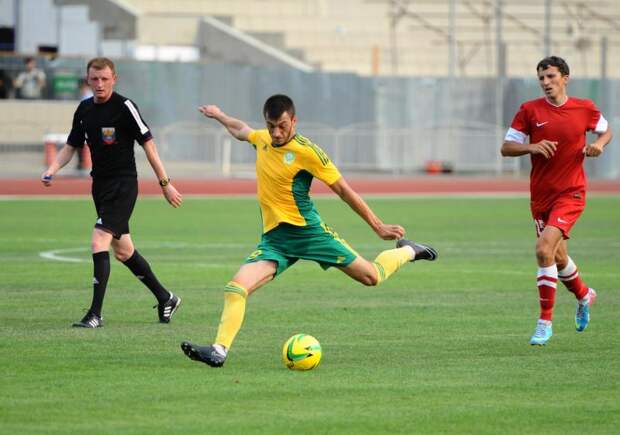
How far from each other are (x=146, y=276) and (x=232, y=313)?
286 cm

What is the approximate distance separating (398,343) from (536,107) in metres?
2.34

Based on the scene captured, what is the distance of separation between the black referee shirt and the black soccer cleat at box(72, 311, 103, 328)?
127 cm

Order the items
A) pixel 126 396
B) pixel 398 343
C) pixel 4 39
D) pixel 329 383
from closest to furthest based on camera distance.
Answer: pixel 126 396
pixel 329 383
pixel 398 343
pixel 4 39

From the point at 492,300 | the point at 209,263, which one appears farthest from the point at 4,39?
the point at 492,300

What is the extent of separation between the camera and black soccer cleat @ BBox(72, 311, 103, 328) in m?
12.0

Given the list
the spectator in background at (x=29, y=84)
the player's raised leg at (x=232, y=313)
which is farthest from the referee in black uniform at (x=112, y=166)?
the spectator in background at (x=29, y=84)

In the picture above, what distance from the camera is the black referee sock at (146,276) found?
1252cm

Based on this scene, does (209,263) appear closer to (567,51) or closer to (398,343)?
(398,343)

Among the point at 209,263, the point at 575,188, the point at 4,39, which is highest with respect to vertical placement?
the point at 4,39

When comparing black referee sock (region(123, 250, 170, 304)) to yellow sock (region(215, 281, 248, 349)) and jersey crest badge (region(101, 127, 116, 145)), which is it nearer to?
jersey crest badge (region(101, 127, 116, 145))

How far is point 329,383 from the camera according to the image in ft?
30.6

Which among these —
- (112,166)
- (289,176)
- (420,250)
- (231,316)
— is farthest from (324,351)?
(112,166)

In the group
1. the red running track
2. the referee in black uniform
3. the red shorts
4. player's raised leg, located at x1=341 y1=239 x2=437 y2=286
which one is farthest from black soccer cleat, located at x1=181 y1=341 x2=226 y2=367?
the red running track

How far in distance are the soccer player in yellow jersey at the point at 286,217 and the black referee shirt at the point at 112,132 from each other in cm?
212
